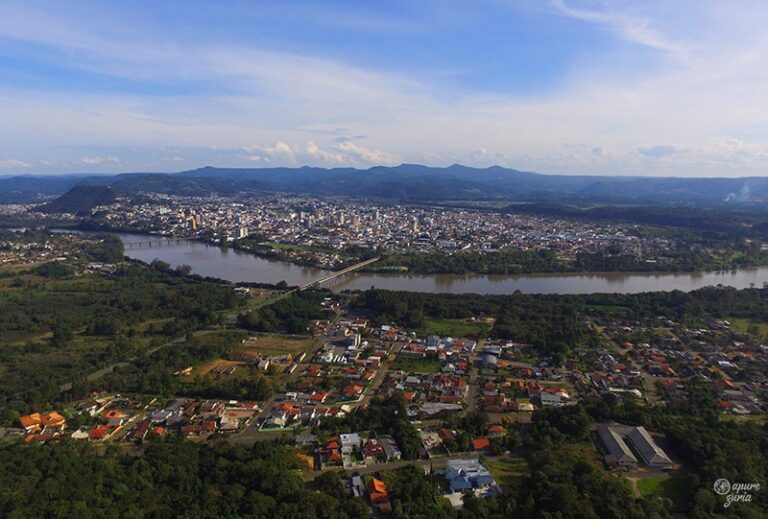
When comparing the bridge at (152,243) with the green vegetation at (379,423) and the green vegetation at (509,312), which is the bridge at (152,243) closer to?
the green vegetation at (509,312)

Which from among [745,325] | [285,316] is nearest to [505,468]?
[285,316]

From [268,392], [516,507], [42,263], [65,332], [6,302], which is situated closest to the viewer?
[516,507]

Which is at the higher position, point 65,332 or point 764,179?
point 764,179

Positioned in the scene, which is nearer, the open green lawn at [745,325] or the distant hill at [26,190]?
the open green lawn at [745,325]

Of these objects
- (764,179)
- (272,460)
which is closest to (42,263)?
(272,460)

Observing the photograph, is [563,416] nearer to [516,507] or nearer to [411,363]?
[516,507]

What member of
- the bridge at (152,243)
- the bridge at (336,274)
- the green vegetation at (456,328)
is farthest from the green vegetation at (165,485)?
the bridge at (152,243)
